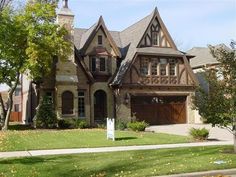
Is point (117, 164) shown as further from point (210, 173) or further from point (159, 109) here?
point (159, 109)

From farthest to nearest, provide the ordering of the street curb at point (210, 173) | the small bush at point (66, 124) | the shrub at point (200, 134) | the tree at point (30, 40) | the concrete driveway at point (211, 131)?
the small bush at point (66, 124) < the tree at point (30, 40) < the concrete driveway at point (211, 131) < the shrub at point (200, 134) < the street curb at point (210, 173)

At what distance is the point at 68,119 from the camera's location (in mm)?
29484

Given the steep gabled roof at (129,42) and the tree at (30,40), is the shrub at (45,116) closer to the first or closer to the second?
Answer: the tree at (30,40)

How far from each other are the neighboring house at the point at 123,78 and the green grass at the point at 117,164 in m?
17.1

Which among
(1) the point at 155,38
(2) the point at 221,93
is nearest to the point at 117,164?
(2) the point at 221,93

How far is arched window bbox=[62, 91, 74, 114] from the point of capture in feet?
99.5

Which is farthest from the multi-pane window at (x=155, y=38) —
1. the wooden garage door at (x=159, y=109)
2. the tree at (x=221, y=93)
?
the tree at (x=221, y=93)

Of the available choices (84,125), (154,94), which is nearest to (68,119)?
(84,125)

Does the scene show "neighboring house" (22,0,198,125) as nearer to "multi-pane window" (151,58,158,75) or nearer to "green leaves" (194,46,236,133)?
"multi-pane window" (151,58,158,75)

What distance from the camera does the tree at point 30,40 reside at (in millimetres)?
26578

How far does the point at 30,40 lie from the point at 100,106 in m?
9.33

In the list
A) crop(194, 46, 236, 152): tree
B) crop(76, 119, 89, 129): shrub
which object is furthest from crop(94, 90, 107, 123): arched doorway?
crop(194, 46, 236, 152): tree

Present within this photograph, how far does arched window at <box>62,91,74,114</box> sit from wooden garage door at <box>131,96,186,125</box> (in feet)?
17.3

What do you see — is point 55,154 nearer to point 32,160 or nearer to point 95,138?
point 32,160
